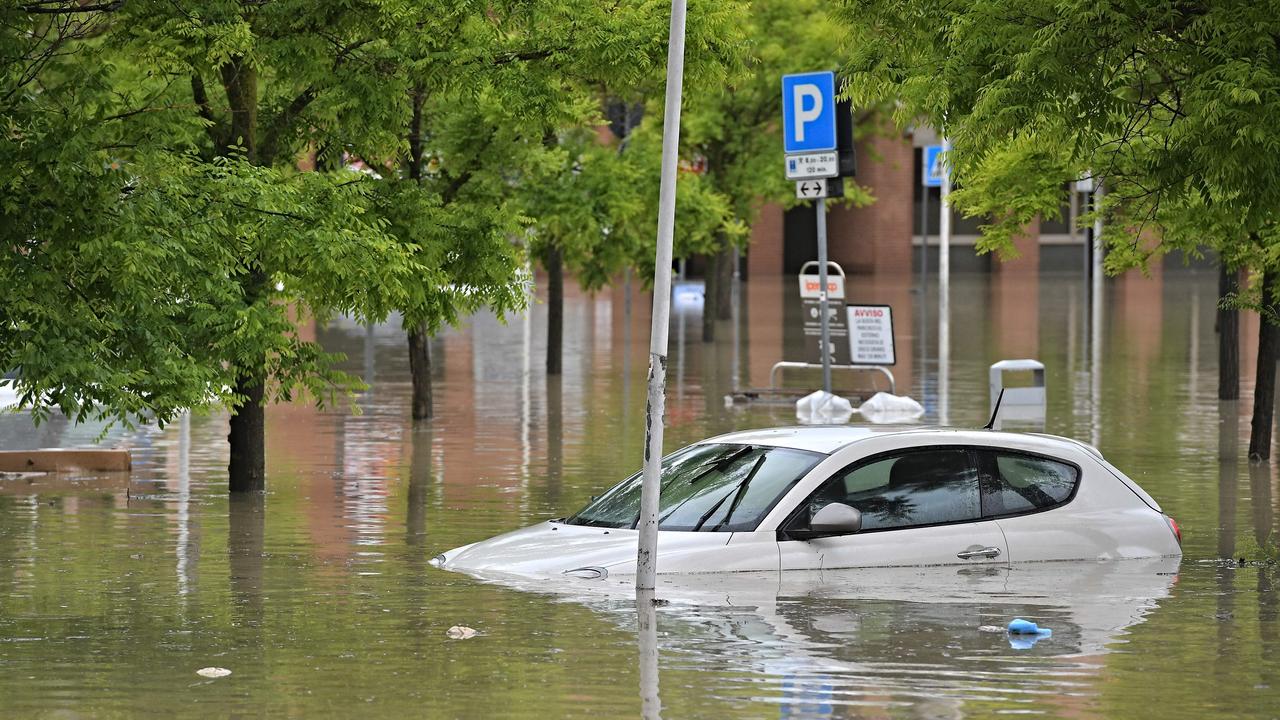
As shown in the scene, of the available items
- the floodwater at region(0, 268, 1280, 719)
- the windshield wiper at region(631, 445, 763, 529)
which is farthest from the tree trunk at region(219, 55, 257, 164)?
the windshield wiper at region(631, 445, 763, 529)

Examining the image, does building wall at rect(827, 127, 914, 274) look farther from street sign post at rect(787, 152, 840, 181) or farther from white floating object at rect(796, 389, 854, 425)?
street sign post at rect(787, 152, 840, 181)

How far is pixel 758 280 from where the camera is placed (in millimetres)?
73188

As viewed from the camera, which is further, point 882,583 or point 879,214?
point 879,214

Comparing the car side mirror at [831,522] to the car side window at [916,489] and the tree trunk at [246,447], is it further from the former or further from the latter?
the tree trunk at [246,447]

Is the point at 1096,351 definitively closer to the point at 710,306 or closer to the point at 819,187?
the point at 710,306

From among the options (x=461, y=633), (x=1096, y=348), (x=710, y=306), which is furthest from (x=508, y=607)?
(x=710, y=306)

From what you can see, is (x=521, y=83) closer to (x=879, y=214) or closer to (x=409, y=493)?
(x=409, y=493)

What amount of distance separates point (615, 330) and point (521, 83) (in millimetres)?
27230

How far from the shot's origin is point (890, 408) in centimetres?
2402

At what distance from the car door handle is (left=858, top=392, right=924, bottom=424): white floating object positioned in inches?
486

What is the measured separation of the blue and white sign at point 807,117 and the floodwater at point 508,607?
357 cm

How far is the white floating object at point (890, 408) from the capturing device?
2362 centimetres

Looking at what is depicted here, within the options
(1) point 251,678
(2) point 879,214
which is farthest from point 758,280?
(1) point 251,678

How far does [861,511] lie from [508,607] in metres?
2.07
